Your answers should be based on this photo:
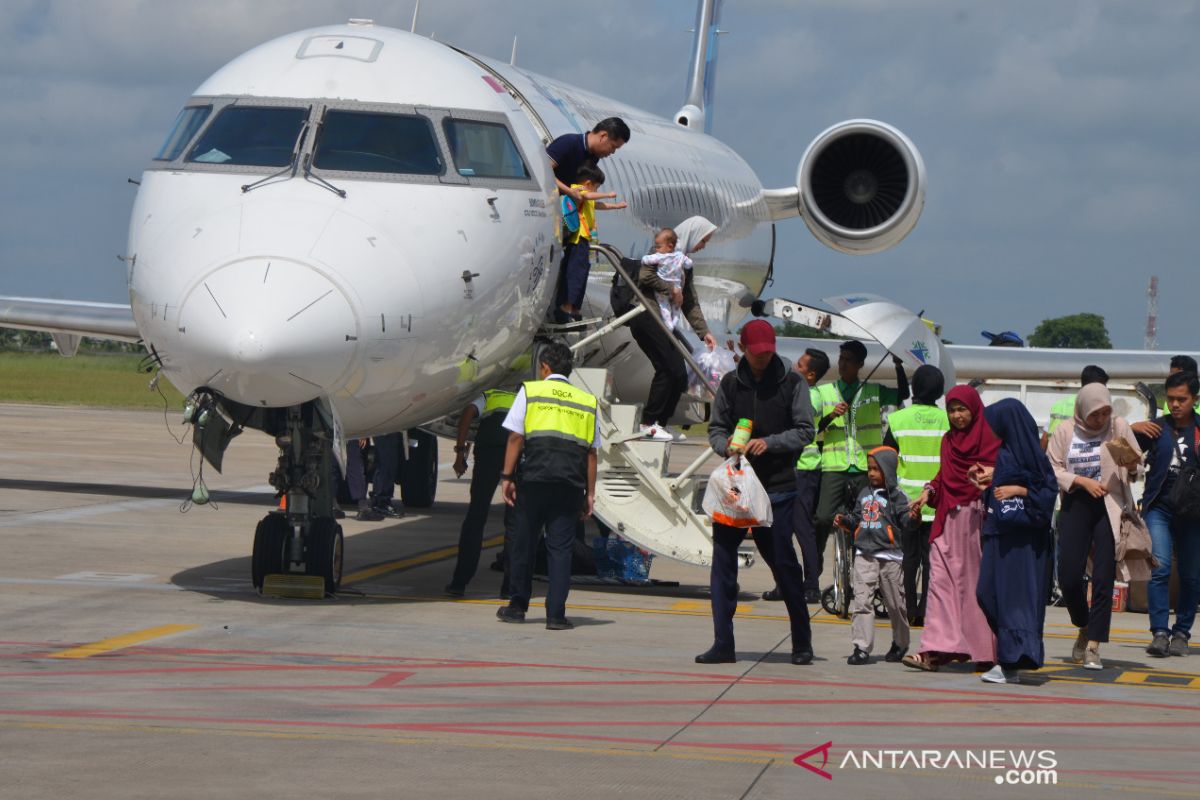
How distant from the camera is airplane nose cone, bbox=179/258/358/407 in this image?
10.4 meters

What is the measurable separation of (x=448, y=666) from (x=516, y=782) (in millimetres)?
2826

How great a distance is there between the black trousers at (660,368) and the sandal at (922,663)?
444cm

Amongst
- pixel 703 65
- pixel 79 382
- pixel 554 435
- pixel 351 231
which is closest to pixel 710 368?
pixel 554 435

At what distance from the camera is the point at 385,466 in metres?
19.5

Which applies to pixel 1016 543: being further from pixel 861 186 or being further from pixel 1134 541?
pixel 861 186

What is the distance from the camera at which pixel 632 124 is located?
60.8ft

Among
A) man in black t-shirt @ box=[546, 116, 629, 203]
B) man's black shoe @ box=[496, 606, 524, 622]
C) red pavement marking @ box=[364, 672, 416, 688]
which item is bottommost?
red pavement marking @ box=[364, 672, 416, 688]

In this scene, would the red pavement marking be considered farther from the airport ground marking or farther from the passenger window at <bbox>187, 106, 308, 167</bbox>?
the passenger window at <bbox>187, 106, 308, 167</bbox>

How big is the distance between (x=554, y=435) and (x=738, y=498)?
6.27 feet

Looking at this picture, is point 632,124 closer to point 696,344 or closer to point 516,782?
point 696,344

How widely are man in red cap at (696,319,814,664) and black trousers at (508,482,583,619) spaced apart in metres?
1.44

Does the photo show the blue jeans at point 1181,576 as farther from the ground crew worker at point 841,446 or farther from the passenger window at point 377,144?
the passenger window at point 377,144

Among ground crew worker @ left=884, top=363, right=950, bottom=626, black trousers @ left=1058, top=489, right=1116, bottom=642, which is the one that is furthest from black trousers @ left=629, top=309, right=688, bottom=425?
black trousers @ left=1058, top=489, right=1116, bottom=642

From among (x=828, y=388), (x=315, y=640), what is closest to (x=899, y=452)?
(x=828, y=388)
